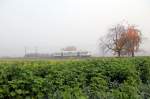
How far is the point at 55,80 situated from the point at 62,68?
0.66m

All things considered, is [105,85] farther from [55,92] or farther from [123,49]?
[123,49]

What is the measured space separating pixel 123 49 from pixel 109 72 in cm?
3672

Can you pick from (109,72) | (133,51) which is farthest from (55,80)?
(133,51)

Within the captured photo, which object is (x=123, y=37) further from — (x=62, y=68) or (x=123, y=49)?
(x=62, y=68)

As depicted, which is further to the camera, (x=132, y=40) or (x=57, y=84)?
(x=132, y=40)

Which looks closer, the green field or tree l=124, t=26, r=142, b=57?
the green field

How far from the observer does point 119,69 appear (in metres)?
8.59

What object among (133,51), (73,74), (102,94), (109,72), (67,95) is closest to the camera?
(67,95)

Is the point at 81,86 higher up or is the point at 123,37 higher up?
the point at 123,37

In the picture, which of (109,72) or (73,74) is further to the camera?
(109,72)

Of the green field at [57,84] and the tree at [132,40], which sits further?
the tree at [132,40]

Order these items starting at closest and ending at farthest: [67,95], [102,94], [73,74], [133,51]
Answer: [67,95] < [102,94] < [73,74] < [133,51]

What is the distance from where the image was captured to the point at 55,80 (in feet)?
20.7

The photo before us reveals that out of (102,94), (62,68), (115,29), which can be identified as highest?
(115,29)
